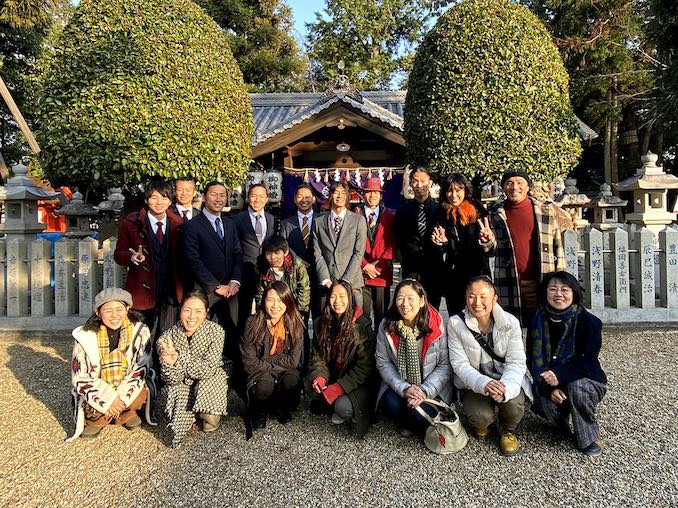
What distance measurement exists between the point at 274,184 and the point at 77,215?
3782 millimetres

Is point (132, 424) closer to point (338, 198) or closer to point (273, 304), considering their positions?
point (273, 304)

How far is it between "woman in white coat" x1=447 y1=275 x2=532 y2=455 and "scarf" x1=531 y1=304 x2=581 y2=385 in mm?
151

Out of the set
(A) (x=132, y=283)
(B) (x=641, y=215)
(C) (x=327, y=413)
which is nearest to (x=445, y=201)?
(C) (x=327, y=413)

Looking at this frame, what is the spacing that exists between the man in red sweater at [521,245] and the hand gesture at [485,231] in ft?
0.67

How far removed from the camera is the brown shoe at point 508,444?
2.88 meters

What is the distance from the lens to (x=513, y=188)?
12.4ft

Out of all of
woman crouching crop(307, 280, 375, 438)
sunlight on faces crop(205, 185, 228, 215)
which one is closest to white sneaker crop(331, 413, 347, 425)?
woman crouching crop(307, 280, 375, 438)

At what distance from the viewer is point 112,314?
10.8 feet

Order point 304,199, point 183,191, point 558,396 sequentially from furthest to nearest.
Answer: point 304,199, point 183,191, point 558,396

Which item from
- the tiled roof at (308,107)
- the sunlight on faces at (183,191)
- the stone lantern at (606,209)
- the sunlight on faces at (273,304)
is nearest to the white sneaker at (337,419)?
the sunlight on faces at (273,304)

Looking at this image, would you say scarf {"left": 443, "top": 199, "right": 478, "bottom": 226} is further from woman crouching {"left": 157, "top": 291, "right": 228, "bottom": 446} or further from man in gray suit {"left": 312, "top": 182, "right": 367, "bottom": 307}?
woman crouching {"left": 157, "top": 291, "right": 228, "bottom": 446}

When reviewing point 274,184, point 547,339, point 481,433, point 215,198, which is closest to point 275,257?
point 215,198

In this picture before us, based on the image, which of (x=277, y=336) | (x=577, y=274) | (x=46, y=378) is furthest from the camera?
(x=577, y=274)

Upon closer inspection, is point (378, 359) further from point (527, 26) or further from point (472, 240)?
point (527, 26)
